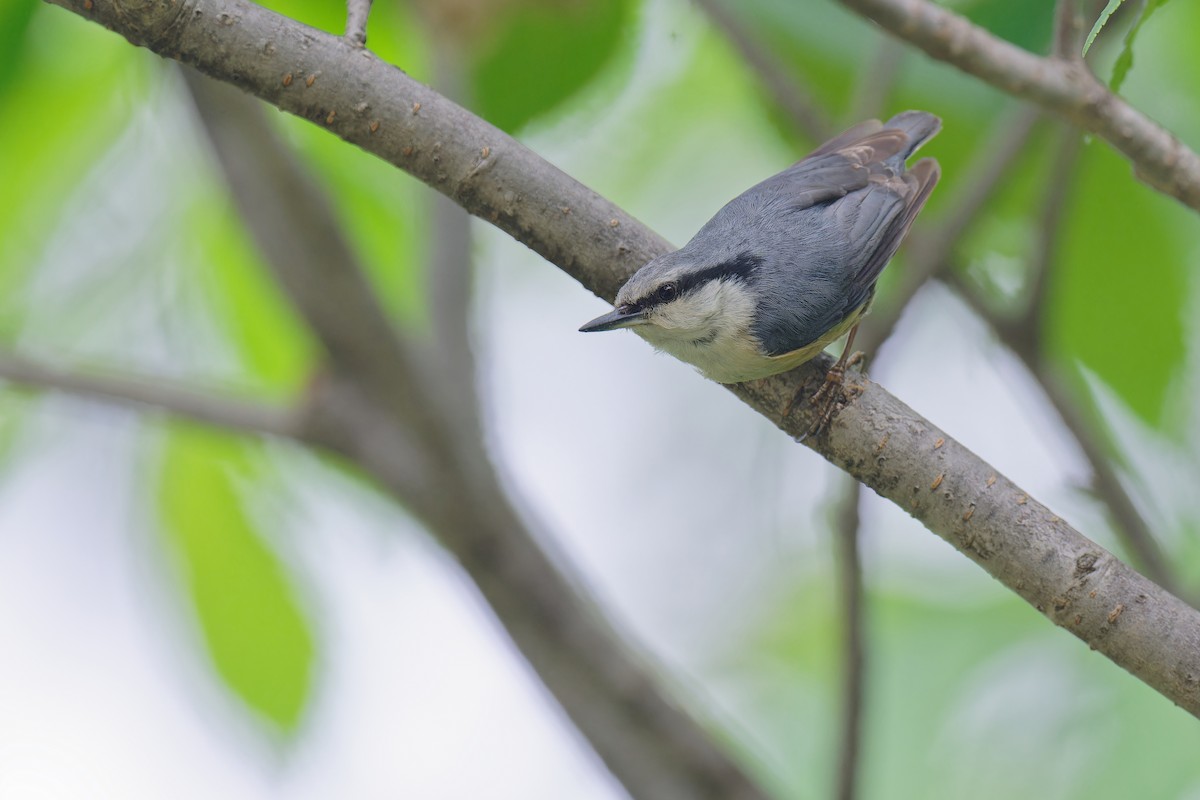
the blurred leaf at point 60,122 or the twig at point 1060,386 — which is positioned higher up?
the twig at point 1060,386

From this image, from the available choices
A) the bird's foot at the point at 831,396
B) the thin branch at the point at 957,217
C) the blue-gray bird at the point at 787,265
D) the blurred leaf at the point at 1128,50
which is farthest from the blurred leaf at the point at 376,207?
the blurred leaf at the point at 1128,50

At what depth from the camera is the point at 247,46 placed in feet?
5.35

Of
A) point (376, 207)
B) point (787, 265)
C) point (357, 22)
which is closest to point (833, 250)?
point (787, 265)

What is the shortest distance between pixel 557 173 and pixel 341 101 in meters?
0.32

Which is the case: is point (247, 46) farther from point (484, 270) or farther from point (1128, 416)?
point (484, 270)

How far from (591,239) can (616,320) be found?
0.27 metres

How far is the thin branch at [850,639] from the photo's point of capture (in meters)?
2.27

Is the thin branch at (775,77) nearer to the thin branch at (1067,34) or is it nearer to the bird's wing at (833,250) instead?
the bird's wing at (833,250)

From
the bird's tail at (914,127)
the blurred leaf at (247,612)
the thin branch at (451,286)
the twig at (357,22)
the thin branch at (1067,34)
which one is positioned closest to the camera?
the twig at (357,22)

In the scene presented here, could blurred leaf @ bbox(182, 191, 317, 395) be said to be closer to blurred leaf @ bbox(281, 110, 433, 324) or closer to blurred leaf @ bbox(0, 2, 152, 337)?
blurred leaf @ bbox(281, 110, 433, 324)

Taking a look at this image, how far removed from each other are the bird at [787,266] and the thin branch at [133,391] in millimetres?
1297

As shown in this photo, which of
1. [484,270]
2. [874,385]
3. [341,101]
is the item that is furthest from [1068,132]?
[484,270]

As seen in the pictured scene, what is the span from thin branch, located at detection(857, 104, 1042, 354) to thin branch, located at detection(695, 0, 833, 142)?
1.11 feet

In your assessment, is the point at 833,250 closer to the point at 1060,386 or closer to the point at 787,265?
the point at 787,265
